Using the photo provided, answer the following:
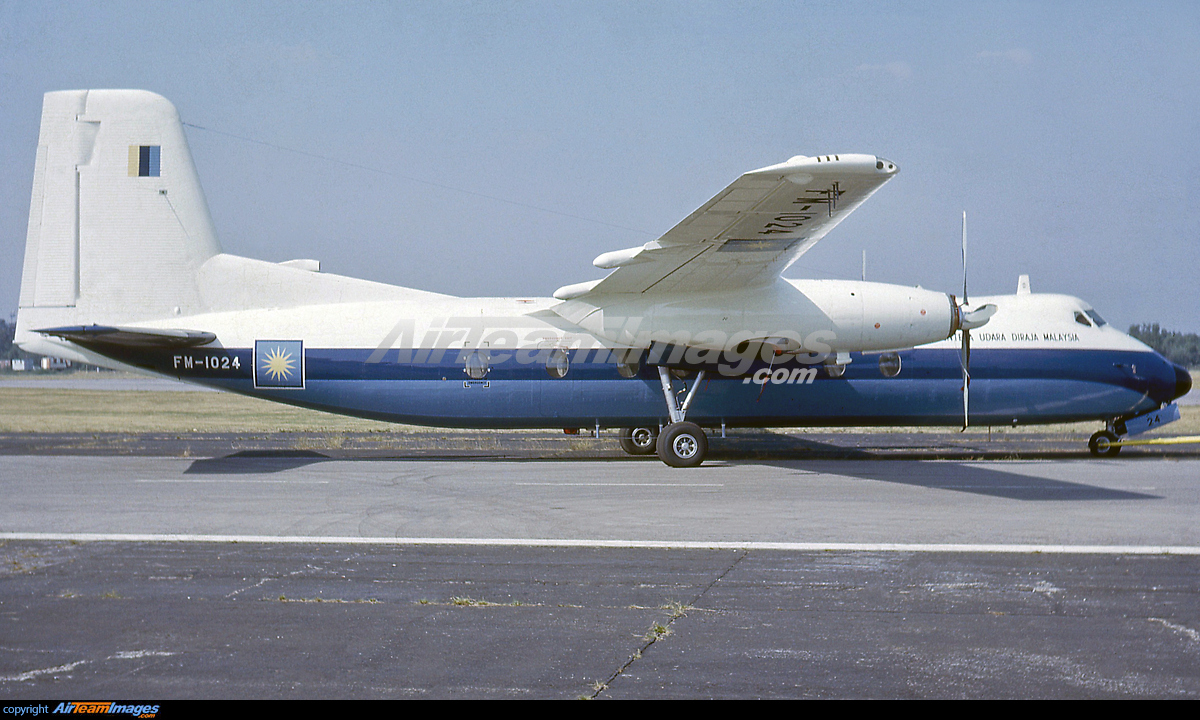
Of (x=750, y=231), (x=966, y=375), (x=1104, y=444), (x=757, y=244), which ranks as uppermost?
(x=750, y=231)

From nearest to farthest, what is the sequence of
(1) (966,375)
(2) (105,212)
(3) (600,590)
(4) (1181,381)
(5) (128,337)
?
(3) (600,590)
(5) (128,337)
(2) (105,212)
(1) (966,375)
(4) (1181,381)

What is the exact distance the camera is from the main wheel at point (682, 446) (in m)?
18.7

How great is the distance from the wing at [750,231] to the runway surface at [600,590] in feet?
13.7

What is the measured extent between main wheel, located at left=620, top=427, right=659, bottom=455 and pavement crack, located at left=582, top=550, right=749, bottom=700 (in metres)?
13.1

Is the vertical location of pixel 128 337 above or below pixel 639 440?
above

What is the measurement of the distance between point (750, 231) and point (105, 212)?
13.3 meters

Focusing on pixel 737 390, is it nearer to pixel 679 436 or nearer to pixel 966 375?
pixel 679 436

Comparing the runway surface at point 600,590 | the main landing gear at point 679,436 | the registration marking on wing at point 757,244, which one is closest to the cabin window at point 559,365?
the main landing gear at point 679,436

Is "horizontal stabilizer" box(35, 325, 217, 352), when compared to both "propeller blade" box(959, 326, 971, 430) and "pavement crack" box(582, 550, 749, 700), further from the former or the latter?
"propeller blade" box(959, 326, 971, 430)

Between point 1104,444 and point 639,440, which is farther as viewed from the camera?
point 639,440

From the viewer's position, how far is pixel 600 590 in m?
8.14

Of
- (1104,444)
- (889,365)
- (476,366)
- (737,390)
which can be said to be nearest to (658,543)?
(737,390)

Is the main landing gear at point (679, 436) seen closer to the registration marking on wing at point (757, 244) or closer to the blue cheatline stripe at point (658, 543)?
the registration marking on wing at point (757, 244)

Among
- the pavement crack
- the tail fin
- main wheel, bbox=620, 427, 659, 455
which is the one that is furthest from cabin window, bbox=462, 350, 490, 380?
the pavement crack
